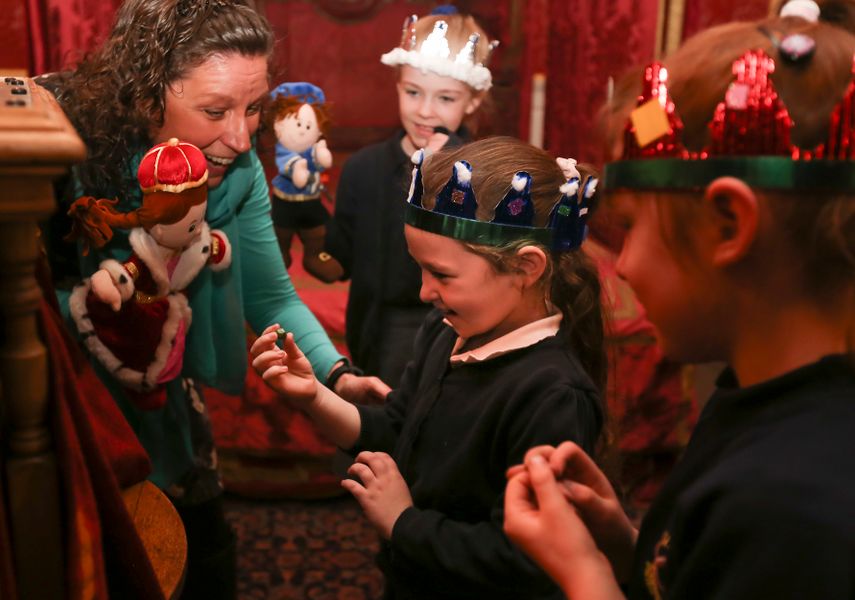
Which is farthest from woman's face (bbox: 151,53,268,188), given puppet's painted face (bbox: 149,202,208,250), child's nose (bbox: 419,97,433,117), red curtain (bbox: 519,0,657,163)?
red curtain (bbox: 519,0,657,163)

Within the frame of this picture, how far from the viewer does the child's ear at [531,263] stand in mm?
1143

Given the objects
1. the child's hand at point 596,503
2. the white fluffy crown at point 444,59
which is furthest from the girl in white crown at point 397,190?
the child's hand at point 596,503

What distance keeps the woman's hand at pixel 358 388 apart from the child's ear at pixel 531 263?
383mm

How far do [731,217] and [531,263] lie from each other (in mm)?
479

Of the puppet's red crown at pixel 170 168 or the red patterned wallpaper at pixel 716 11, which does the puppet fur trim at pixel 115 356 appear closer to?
the puppet's red crown at pixel 170 168

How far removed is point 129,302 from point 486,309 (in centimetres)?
52

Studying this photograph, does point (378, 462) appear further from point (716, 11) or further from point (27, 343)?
point (716, 11)

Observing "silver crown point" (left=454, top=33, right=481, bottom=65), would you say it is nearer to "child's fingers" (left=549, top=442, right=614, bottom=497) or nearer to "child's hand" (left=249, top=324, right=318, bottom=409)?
"child's hand" (left=249, top=324, right=318, bottom=409)

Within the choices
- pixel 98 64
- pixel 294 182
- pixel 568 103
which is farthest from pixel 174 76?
pixel 568 103

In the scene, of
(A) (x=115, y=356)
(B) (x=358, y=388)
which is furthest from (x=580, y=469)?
(A) (x=115, y=356)

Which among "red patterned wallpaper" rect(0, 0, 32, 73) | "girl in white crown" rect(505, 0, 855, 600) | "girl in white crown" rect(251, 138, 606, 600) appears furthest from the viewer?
"red patterned wallpaper" rect(0, 0, 32, 73)

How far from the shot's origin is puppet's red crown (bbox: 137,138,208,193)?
112 cm

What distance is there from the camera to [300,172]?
1685 millimetres

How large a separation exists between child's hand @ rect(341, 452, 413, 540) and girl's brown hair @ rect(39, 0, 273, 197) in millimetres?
536
